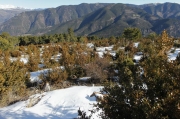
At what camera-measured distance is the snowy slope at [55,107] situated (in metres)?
10.2

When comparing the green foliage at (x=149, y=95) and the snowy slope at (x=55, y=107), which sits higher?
the green foliage at (x=149, y=95)

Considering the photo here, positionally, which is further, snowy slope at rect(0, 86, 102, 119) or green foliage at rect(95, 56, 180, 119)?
snowy slope at rect(0, 86, 102, 119)

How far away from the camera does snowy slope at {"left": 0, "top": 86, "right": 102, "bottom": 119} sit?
10.2 metres

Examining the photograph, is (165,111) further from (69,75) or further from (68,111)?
(69,75)

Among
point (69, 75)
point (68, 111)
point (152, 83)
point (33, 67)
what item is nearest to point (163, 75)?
point (152, 83)

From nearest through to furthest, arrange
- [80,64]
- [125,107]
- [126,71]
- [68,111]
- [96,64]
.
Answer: [125,107] → [126,71] → [68,111] → [96,64] → [80,64]

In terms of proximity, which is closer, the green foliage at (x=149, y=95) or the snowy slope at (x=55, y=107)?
the green foliage at (x=149, y=95)

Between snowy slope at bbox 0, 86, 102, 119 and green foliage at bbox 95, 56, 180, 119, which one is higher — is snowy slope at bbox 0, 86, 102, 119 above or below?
below

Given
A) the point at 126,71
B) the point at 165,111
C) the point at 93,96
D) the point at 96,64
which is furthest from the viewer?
the point at 96,64

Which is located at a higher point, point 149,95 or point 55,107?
point 149,95

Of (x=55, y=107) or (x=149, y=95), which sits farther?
(x=55, y=107)

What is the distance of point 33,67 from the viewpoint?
2278 centimetres

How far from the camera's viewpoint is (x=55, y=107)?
11.1m

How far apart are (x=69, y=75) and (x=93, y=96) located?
633cm
